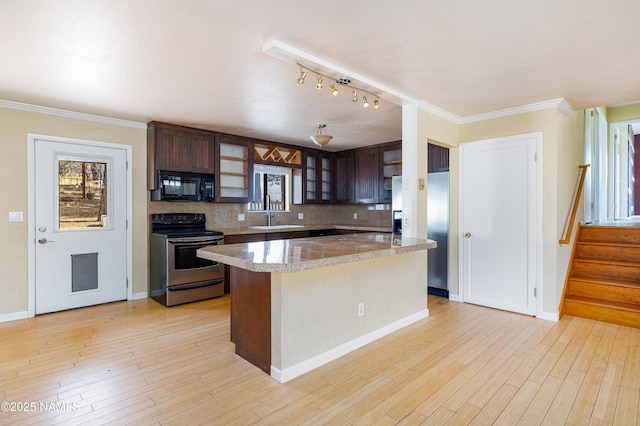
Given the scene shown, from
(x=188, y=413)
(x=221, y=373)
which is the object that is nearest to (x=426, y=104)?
(x=221, y=373)

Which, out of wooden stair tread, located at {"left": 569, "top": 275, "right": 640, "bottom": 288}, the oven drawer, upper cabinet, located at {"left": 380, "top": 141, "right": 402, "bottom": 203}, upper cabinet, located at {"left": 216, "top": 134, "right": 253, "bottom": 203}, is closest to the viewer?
wooden stair tread, located at {"left": 569, "top": 275, "right": 640, "bottom": 288}

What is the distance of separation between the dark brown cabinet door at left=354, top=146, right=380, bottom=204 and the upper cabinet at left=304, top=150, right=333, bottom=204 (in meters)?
0.63

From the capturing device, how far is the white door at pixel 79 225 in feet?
12.9

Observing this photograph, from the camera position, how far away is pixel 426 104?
3.74 meters

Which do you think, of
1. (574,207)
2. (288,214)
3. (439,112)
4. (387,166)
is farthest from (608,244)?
(288,214)

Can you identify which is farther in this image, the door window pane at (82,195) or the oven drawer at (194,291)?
the oven drawer at (194,291)

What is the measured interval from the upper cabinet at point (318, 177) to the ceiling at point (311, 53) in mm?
2409

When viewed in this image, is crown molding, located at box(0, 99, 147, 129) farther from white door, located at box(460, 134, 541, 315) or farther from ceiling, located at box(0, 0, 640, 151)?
white door, located at box(460, 134, 541, 315)

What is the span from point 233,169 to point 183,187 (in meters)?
0.93

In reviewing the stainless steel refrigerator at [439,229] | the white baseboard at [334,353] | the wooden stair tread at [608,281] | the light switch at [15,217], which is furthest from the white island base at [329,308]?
the light switch at [15,217]

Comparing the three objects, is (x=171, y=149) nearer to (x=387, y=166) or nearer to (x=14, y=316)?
(x=14, y=316)

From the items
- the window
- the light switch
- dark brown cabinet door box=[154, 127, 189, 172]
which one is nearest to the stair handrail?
the window

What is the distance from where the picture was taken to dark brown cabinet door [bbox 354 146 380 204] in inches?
238

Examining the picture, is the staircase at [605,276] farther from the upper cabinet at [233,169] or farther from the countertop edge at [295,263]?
the upper cabinet at [233,169]
